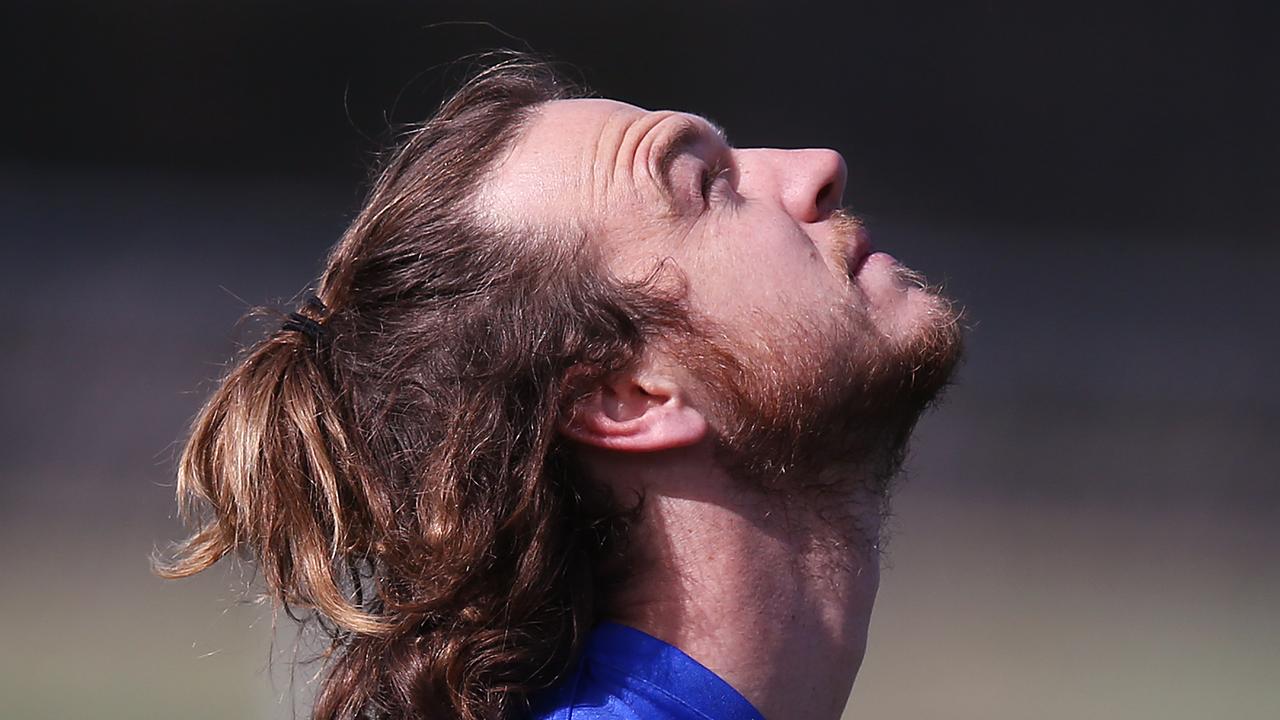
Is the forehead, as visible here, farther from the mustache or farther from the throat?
the throat

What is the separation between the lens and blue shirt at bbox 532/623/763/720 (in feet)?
5.62

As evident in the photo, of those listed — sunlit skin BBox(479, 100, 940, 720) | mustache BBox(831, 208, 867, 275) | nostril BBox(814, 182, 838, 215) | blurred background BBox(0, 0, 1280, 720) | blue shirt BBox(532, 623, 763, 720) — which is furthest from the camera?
blurred background BBox(0, 0, 1280, 720)

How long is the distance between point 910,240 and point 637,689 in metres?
9.11

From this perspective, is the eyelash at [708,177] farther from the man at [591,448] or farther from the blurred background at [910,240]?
the blurred background at [910,240]

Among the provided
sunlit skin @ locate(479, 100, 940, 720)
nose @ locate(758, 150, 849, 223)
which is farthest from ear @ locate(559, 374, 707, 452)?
nose @ locate(758, 150, 849, 223)

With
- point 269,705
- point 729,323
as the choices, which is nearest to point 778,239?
point 729,323

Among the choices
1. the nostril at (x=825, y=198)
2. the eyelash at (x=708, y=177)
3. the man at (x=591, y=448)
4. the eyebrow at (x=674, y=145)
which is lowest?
the man at (x=591, y=448)

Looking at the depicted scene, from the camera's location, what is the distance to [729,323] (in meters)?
1.85

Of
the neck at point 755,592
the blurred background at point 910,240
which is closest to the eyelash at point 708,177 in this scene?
the neck at point 755,592

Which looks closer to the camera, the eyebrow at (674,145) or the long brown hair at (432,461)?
the long brown hair at (432,461)

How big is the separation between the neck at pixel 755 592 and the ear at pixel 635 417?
0.08m

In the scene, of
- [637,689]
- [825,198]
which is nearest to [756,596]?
[637,689]

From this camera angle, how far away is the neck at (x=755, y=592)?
5.94 ft

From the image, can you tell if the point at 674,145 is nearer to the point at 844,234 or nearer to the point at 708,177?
the point at 708,177
